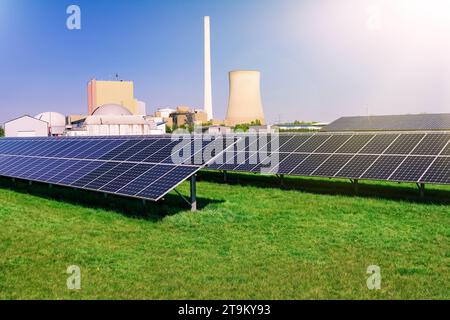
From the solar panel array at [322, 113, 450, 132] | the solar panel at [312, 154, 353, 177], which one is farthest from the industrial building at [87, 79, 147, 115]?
the solar panel at [312, 154, 353, 177]

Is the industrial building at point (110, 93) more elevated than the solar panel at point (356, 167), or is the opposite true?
the industrial building at point (110, 93)

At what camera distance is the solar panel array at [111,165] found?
13.8m

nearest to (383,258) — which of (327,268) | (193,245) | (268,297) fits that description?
(327,268)

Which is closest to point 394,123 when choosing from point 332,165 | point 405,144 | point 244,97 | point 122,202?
point 244,97

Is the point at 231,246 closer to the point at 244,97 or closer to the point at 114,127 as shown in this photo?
the point at 114,127

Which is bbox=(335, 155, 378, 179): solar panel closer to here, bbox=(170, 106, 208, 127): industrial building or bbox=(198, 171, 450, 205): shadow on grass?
bbox=(198, 171, 450, 205): shadow on grass

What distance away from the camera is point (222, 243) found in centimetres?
1076

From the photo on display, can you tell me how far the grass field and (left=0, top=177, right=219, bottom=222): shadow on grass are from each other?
65 millimetres

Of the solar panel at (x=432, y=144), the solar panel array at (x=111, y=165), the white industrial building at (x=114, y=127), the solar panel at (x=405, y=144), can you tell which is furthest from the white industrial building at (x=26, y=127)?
the solar panel at (x=432, y=144)

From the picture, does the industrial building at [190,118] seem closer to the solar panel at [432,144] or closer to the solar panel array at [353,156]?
the solar panel array at [353,156]

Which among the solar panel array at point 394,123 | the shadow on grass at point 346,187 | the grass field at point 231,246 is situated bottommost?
the shadow on grass at point 346,187

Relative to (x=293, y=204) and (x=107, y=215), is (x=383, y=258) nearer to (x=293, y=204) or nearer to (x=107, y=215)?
(x=293, y=204)

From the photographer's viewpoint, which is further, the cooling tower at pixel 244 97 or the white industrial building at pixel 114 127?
the cooling tower at pixel 244 97

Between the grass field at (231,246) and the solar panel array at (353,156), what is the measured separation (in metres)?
0.95
